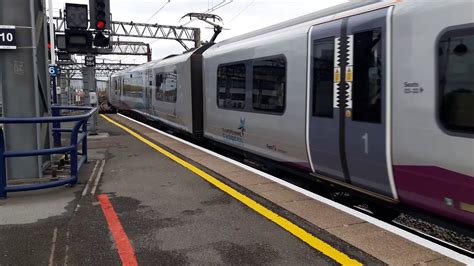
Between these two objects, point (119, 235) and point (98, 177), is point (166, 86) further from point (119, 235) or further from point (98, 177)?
point (119, 235)

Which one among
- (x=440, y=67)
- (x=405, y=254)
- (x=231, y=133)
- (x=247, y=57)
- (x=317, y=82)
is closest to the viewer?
(x=405, y=254)

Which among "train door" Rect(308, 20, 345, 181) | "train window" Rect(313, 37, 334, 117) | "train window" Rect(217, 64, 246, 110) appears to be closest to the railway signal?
"train window" Rect(217, 64, 246, 110)

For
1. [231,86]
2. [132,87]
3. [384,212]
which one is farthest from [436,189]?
[132,87]

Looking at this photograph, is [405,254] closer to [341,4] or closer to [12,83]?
[341,4]

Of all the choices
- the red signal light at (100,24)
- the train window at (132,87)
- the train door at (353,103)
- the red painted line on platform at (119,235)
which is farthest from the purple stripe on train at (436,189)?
the train window at (132,87)

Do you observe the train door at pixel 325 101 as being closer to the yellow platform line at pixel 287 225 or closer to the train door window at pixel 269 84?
the train door window at pixel 269 84

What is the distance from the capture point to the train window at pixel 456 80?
364 cm

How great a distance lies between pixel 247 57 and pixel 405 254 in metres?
4.99

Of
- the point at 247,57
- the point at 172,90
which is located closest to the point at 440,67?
the point at 247,57

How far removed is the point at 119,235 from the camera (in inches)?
161

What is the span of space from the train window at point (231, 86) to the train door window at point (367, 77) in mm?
3245

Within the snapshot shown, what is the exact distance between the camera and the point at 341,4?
566cm

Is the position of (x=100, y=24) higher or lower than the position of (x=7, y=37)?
higher

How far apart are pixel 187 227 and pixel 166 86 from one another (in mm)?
10121
